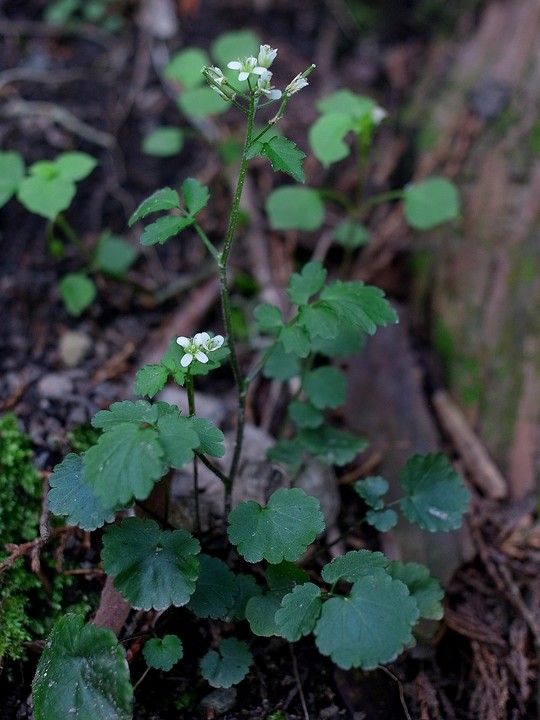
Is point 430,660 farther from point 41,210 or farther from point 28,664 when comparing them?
point 41,210

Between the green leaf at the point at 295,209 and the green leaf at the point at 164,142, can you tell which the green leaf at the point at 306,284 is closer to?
the green leaf at the point at 295,209

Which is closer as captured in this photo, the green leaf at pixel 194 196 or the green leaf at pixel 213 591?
the green leaf at pixel 213 591

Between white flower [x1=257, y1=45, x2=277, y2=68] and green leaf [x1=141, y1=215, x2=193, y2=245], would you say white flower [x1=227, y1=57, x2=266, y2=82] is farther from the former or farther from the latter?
green leaf [x1=141, y1=215, x2=193, y2=245]

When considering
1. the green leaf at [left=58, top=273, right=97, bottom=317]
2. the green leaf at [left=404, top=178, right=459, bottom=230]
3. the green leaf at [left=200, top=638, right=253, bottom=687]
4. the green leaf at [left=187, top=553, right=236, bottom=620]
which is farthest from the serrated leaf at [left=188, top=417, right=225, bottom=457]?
the green leaf at [left=404, top=178, right=459, bottom=230]

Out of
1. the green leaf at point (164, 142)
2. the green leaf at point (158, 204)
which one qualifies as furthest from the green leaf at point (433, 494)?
the green leaf at point (164, 142)

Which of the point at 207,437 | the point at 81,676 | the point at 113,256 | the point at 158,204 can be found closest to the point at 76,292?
the point at 113,256

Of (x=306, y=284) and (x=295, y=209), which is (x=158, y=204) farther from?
(x=295, y=209)

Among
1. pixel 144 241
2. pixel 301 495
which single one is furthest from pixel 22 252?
pixel 301 495
